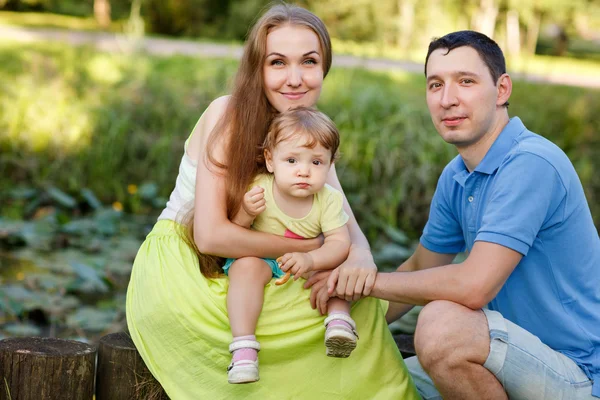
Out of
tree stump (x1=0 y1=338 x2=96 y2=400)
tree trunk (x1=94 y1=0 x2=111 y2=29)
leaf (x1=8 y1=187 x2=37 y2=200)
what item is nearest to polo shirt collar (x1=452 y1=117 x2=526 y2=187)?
tree stump (x1=0 y1=338 x2=96 y2=400)

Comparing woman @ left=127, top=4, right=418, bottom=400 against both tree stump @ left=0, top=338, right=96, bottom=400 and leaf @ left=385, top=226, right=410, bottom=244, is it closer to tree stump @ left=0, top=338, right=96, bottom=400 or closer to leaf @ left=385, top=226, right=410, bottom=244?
tree stump @ left=0, top=338, right=96, bottom=400

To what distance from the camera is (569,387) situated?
2213 millimetres

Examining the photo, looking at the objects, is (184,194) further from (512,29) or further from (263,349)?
(512,29)

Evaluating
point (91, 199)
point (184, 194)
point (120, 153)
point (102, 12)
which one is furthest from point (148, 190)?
point (102, 12)

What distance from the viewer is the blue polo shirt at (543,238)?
2197 mm

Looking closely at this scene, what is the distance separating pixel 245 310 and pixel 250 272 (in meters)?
0.12

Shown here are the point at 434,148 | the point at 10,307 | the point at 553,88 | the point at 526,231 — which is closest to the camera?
the point at 526,231

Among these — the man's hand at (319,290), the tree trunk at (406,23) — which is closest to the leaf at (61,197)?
the man's hand at (319,290)

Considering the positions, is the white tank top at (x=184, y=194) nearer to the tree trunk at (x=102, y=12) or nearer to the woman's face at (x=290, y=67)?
the woman's face at (x=290, y=67)

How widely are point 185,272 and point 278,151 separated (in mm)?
452

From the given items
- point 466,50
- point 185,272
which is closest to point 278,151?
point 185,272

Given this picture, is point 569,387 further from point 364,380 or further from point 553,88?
point 553,88

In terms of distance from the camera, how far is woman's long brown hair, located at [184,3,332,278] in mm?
2406

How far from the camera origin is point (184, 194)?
2.62 meters
